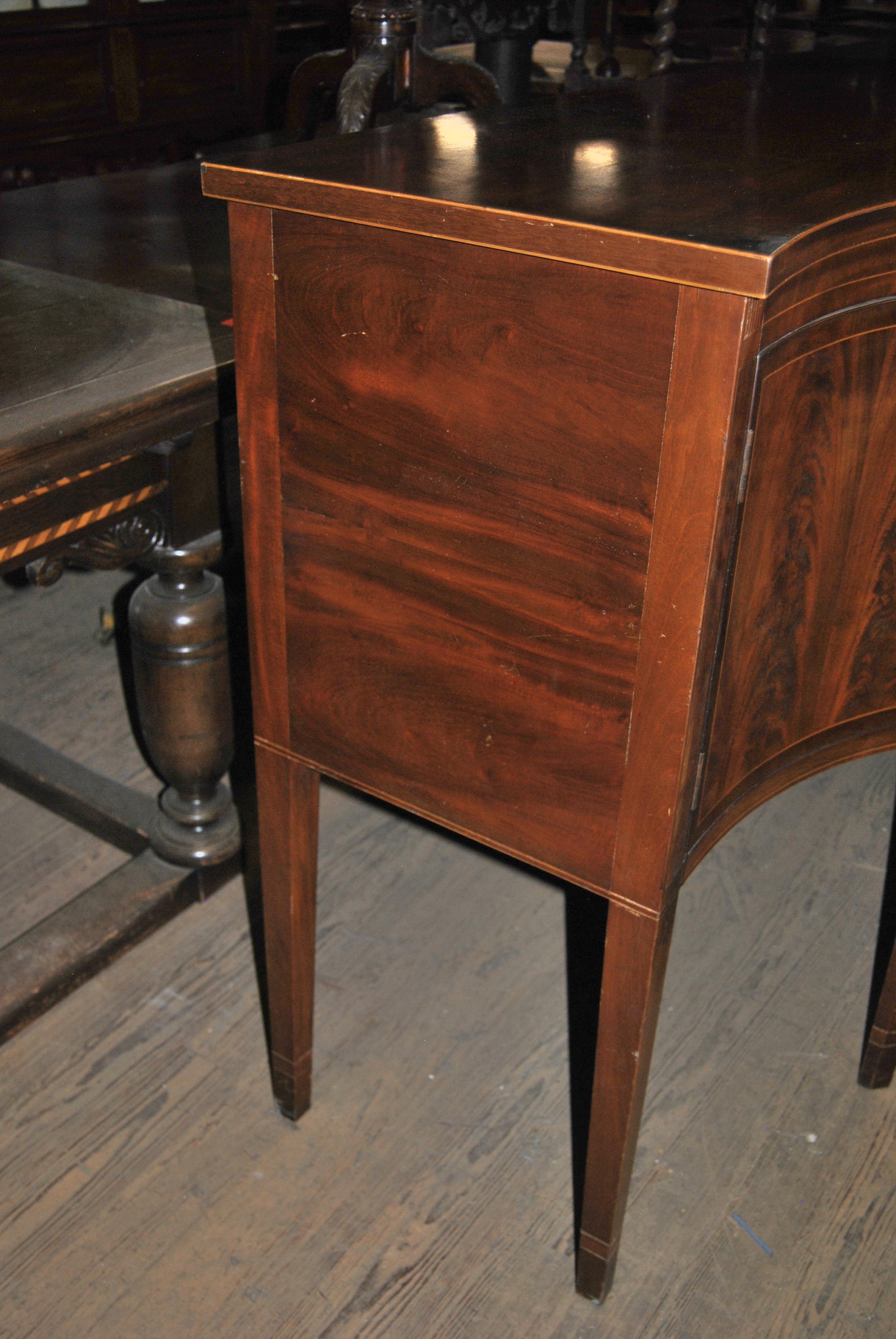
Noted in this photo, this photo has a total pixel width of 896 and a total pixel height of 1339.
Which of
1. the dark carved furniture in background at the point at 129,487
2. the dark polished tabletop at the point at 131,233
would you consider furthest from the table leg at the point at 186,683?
the dark polished tabletop at the point at 131,233

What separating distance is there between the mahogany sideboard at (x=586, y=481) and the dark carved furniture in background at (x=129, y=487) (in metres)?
0.21

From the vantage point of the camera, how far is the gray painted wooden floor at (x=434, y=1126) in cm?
123

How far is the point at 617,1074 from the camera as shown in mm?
1081

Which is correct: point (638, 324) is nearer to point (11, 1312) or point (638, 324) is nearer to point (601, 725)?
point (601, 725)

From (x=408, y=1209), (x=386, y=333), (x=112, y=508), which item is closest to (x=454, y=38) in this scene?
(x=112, y=508)

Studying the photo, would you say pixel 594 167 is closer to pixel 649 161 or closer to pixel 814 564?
pixel 649 161

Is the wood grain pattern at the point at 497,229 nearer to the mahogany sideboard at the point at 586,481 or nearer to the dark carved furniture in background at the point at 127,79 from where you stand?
the mahogany sideboard at the point at 586,481

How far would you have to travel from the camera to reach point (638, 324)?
2.55ft

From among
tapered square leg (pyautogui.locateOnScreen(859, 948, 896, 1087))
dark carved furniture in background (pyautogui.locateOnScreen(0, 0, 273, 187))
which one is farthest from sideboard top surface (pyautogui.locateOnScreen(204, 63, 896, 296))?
dark carved furniture in background (pyautogui.locateOnScreen(0, 0, 273, 187))

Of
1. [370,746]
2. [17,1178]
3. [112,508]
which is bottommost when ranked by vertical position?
[17,1178]

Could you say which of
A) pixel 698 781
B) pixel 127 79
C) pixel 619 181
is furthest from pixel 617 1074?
pixel 127 79

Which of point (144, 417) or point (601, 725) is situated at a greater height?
Answer: point (144, 417)

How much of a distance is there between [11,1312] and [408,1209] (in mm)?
409

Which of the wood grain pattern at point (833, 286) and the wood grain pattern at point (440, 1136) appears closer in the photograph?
the wood grain pattern at point (833, 286)
